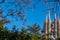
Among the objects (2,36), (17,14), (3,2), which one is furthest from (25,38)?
(3,2)

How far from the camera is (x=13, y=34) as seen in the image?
6258mm

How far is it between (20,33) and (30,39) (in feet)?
1.31

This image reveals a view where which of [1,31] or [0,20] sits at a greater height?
[0,20]

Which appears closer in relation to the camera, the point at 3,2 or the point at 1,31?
the point at 1,31

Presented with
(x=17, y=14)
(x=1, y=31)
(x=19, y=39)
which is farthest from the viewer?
(x=17, y=14)

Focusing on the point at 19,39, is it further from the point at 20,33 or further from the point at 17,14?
the point at 17,14

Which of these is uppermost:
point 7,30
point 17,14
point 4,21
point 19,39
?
point 4,21

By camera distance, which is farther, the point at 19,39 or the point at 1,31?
the point at 1,31

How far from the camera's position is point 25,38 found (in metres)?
6.04

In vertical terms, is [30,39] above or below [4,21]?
below

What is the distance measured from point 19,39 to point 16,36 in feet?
Result: 0.82

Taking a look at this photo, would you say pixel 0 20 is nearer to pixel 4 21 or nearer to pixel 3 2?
pixel 4 21

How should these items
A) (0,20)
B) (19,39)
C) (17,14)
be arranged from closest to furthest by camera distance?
1. (19,39)
2. (17,14)
3. (0,20)

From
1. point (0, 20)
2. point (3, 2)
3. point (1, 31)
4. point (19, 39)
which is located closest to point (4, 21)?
point (0, 20)
